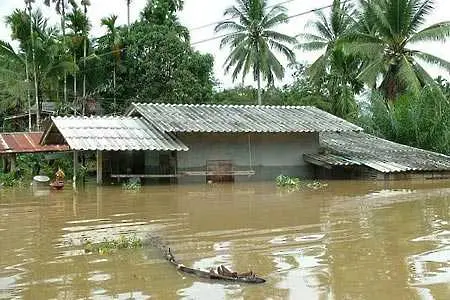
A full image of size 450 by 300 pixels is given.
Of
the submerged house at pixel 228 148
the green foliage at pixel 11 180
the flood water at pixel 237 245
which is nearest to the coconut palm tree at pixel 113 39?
the submerged house at pixel 228 148

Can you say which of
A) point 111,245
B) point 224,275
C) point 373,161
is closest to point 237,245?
point 111,245

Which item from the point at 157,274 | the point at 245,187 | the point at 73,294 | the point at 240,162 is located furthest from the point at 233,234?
the point at 240,162

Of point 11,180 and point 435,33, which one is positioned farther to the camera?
point 435,33

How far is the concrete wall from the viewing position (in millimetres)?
22062

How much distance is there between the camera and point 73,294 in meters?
6.20

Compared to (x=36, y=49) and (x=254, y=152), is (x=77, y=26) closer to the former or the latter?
(x=36, y=49)

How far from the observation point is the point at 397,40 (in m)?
26.6

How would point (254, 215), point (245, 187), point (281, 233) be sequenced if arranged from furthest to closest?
point (245, 187), point (254, 215), point (281, 233)

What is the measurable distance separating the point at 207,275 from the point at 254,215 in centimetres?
598

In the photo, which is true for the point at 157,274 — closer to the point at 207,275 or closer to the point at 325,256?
the point at 207,275

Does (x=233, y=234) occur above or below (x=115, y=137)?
below

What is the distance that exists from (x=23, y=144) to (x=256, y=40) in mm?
16289

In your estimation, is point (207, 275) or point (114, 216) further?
point (114, 216)

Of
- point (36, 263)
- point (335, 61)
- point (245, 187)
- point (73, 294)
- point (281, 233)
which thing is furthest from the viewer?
point (335, 61)
